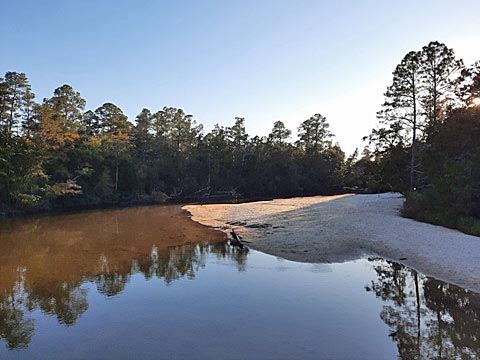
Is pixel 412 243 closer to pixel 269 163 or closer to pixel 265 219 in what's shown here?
pixel 265 219

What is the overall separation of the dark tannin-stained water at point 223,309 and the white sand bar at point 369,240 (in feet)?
2.74

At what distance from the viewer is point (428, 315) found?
836 centimetres

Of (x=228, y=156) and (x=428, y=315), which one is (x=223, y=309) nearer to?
(x=428, y=315)

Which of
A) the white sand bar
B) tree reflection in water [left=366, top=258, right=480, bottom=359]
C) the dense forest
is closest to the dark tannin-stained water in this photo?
tree reflection in water [left=366, top=258, right=480, bottom=359]

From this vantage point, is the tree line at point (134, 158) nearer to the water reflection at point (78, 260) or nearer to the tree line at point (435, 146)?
the water reflection at point (78, 260)

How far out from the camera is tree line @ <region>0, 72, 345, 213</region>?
32.7 metres

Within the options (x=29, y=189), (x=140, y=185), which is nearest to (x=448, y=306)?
(x=29, y=189)

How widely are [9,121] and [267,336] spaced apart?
126 ft

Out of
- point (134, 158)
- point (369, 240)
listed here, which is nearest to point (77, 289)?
point (369, 240)

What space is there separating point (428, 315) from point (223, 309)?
530 cm

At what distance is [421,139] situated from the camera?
2697 cm

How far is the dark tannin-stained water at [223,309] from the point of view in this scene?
22.6 ft

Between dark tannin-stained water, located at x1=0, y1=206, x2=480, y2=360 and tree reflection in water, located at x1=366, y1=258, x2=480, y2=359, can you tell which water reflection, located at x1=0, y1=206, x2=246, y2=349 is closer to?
dark tannin-stained water, located at x1=0, y1=206, x2=480, y2=360

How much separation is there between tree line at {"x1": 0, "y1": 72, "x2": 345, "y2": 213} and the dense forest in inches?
5.9
